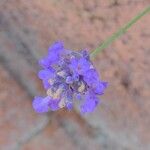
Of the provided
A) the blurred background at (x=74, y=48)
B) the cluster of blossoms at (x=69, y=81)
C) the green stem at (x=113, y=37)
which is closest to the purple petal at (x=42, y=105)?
the cluster of blossoms at (x=69, y=81)

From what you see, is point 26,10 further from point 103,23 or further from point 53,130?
point 53,130

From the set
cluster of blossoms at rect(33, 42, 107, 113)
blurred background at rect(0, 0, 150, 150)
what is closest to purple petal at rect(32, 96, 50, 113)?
cluster of blossoms at rect(33, 42, 107, 113)

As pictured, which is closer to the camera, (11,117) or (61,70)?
(61,70)

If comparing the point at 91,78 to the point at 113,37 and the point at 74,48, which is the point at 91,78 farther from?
the point at 74,48

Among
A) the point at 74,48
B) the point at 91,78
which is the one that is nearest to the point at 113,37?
the point at 91,78

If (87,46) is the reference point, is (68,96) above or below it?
below

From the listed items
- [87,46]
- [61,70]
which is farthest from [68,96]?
[87,46]
